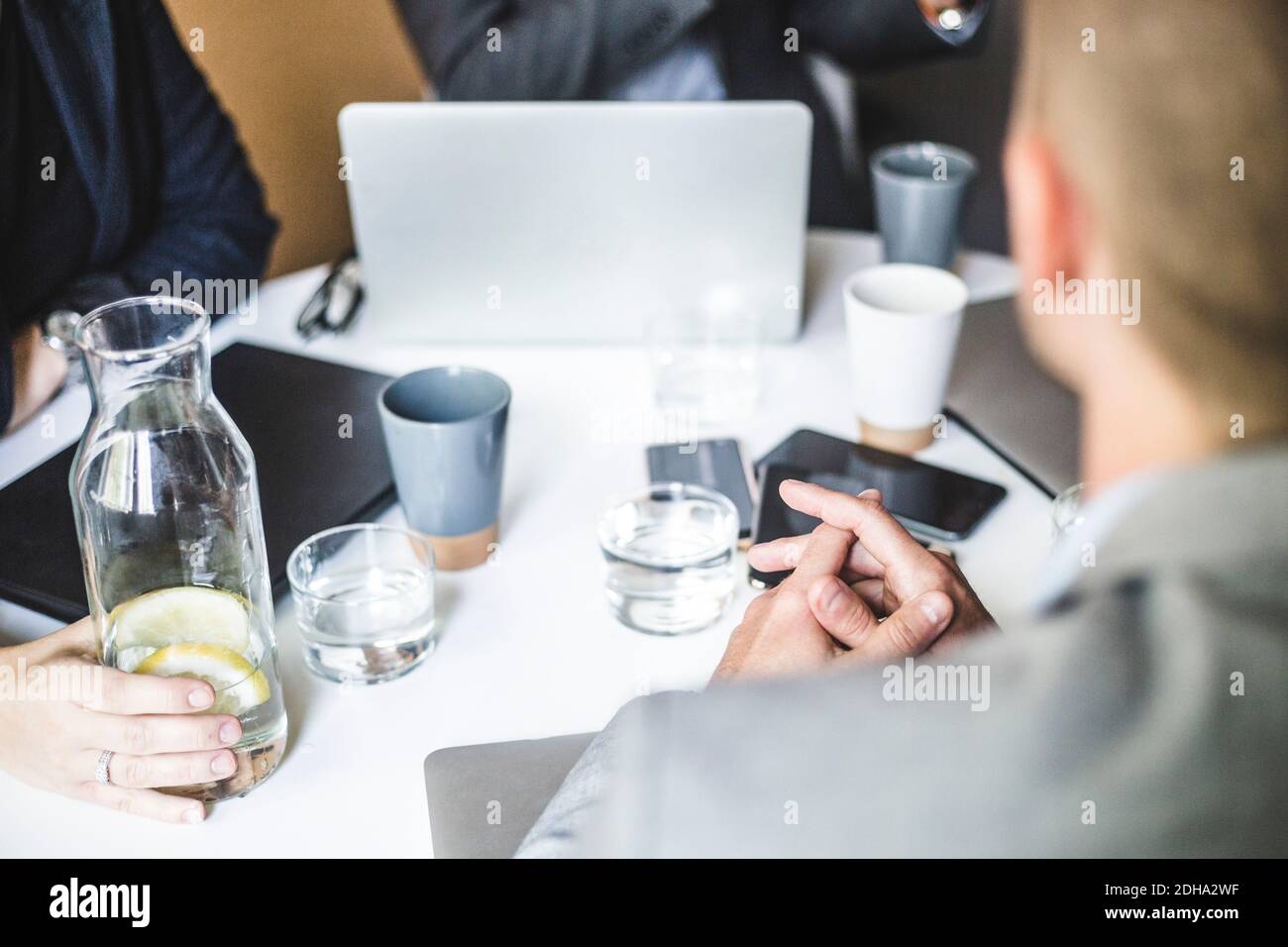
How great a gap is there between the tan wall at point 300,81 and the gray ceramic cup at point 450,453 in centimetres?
109

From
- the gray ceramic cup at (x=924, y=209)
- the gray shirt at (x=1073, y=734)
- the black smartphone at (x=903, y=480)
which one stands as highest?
the gray shirt at (x=1073, y=734)

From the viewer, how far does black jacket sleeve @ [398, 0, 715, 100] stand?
1.60 m

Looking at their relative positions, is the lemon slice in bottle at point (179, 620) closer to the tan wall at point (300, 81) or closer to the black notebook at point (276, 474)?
the black notebook at point (276, 474)

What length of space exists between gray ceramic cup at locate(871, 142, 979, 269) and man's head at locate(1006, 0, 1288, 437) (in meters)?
0.71

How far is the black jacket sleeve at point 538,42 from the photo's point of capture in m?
1.60

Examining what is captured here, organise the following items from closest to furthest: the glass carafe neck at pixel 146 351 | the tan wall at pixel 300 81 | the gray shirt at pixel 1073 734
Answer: the gray shirt at pixel 1073 734, the glass carafe neck at pixel 146 351, the tan wall at pixel 300 81

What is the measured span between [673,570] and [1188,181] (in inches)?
16.4

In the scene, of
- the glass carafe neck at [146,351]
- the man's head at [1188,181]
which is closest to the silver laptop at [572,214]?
the glass carafe neck at [146,351]

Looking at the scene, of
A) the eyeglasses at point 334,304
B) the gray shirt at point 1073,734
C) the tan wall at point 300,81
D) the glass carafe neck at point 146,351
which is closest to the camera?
the gray shirt at point 1073,734

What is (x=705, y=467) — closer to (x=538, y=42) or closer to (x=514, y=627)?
(x=514, y=627)


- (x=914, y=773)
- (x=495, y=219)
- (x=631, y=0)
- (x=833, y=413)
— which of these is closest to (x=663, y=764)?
(x=914, y=773)

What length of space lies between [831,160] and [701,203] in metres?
0.84

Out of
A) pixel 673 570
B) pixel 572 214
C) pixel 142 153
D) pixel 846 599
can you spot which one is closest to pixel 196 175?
pixel 142 153

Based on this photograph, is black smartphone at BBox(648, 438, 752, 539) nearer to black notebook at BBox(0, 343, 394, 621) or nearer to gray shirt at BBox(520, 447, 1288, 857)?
black notebook at BBox(0, 343, 394, 621)
